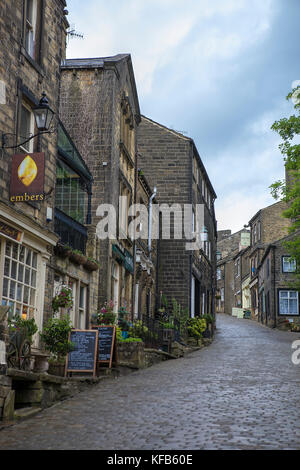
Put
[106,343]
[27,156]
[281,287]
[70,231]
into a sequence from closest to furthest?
[27,156] → [106,343] → [70,231] → [281,287]

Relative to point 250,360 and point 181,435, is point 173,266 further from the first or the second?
point 181,435

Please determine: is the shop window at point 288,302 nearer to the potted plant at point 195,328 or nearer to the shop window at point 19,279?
the potted plant at point 195,328

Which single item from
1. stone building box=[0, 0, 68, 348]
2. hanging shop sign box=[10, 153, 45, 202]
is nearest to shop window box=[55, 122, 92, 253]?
stone building box=[0, 0, 68, 348]

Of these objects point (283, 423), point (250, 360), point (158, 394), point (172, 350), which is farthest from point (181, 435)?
point (172, 350)

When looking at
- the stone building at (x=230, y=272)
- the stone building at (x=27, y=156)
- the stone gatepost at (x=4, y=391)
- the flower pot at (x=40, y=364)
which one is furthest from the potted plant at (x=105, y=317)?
the stone building at (x=230, y=272)

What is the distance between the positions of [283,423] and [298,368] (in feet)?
30.9

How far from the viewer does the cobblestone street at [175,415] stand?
28.0 feet

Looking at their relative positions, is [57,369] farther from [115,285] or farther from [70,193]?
[115,285]

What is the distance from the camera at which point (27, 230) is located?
44.8 ft

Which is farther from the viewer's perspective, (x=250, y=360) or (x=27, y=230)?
(x=250, y=360)

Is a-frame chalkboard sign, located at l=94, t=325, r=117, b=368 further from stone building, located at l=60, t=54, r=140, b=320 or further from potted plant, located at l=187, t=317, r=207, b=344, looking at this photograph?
potted plant, located at l=187, t=317, r=207, b=344

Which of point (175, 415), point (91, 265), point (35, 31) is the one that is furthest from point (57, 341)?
point (35, 31)

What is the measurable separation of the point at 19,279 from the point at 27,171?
2.30 meters

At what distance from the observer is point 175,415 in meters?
10.6
